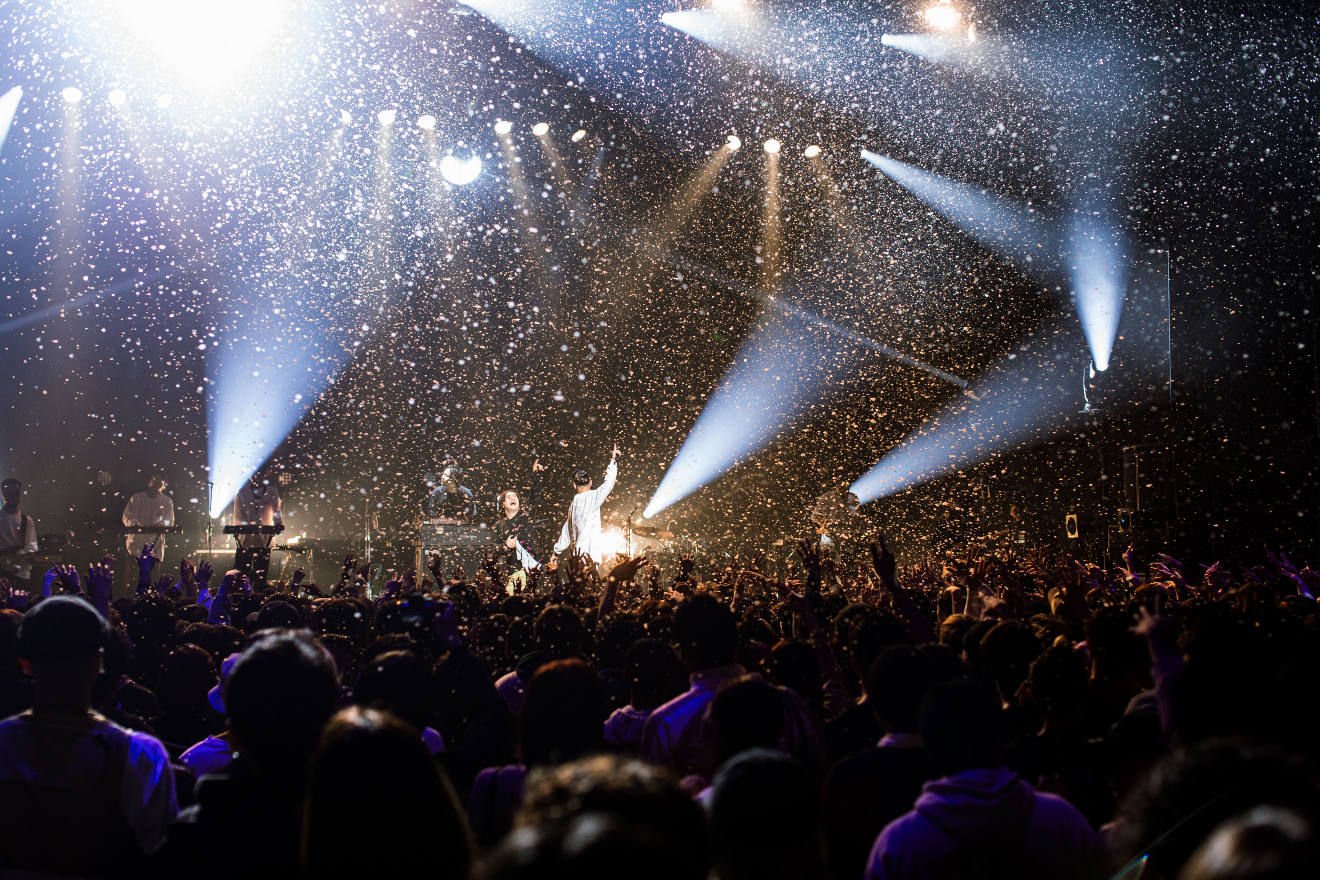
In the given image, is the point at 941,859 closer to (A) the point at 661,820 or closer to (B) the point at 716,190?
(A) the point at 661,820

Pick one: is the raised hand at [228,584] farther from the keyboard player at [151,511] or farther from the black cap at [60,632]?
the keyboard player at [151,511]

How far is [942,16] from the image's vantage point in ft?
42.4

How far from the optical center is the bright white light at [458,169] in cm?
1616

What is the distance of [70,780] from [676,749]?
5.02ft

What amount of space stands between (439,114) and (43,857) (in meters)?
15.0

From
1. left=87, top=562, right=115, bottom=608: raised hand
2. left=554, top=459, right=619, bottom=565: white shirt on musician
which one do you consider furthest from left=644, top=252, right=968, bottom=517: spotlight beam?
left=87, top=562, right=115, bottom=608: raised hand

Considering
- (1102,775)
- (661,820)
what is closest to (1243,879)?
(661,820)

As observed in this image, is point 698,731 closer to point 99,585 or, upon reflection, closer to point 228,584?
point 99,585

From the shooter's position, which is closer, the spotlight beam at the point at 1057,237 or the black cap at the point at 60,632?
the black cap at the point at 60,632

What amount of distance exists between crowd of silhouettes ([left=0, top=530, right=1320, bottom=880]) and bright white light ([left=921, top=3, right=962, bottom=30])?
10.8 m

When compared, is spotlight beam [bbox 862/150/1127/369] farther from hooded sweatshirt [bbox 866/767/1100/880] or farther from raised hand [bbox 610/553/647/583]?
hooded sweatshirt [bbox 866/767/1100/880]

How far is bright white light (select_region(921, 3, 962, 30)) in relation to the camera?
12836 millimetres

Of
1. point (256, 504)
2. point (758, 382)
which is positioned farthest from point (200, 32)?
point (758, 382)

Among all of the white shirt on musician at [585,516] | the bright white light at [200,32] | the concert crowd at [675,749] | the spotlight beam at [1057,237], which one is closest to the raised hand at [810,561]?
the concert crowd at [675,749]
